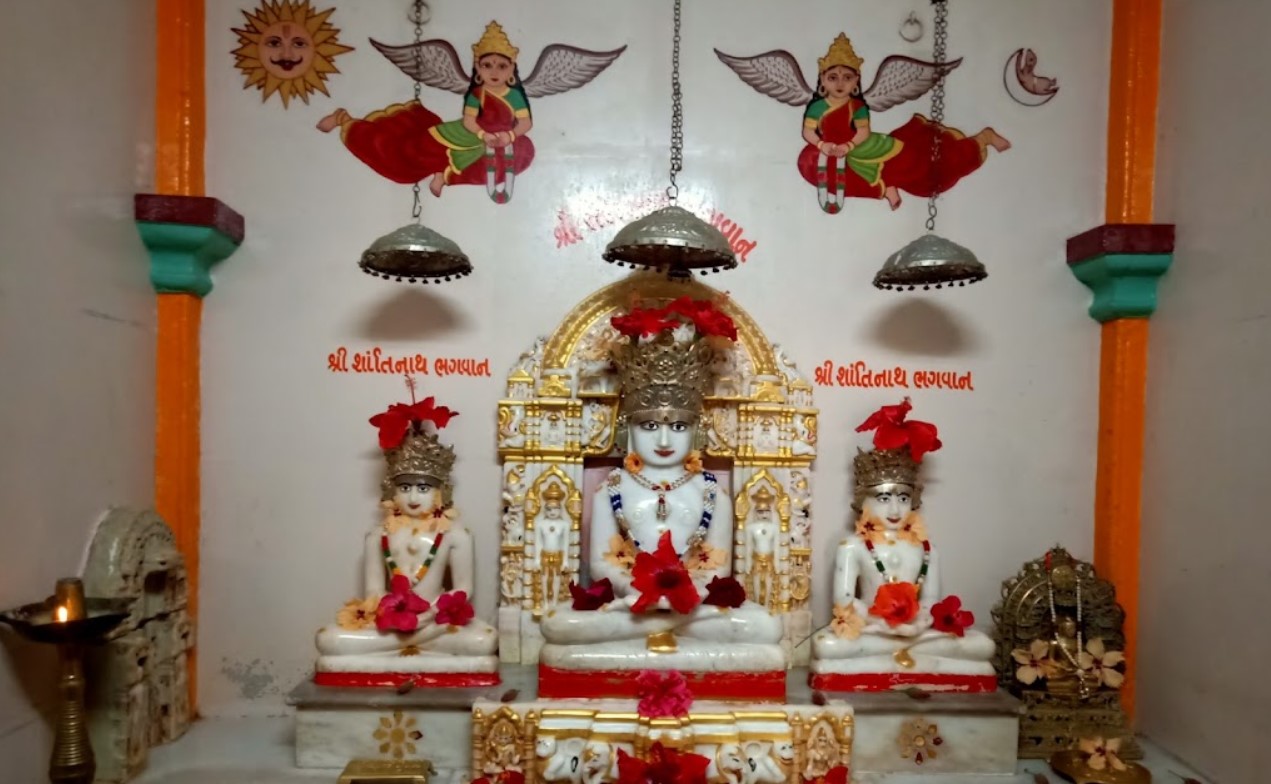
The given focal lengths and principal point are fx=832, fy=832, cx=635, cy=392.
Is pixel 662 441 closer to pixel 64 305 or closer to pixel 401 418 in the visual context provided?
pixel 401 418

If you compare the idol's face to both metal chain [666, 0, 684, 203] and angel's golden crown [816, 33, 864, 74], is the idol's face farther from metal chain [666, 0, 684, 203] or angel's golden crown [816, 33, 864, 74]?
angel's golden crown [816, 33, 864, 74]

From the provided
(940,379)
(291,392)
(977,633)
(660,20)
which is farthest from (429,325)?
(977,633)


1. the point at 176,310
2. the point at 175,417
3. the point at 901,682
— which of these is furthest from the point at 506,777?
the point at 176,310

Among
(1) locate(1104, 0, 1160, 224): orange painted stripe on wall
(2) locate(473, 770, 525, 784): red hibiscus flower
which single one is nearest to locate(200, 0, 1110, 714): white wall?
(1) locate(1104, 0, 1160, 224): orange painted stripe on wall

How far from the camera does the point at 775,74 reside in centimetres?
417

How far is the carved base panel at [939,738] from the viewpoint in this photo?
11.3 feet

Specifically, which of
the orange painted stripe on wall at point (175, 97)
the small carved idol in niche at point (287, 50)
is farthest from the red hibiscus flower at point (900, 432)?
the orange painted stripe on wall at point (175, 97)

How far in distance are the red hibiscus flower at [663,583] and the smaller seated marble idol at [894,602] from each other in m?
0.70

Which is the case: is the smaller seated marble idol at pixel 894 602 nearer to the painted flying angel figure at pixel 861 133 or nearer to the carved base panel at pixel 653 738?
the carved base panel at pixel 653 738

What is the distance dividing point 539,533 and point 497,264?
4.40 feet

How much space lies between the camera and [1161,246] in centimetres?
382

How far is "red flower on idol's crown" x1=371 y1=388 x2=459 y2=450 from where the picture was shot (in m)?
3.73

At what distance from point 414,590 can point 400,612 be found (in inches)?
8.8

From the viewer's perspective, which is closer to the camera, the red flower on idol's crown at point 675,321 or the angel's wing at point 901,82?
the red flower on idol's crown at point 675,321
